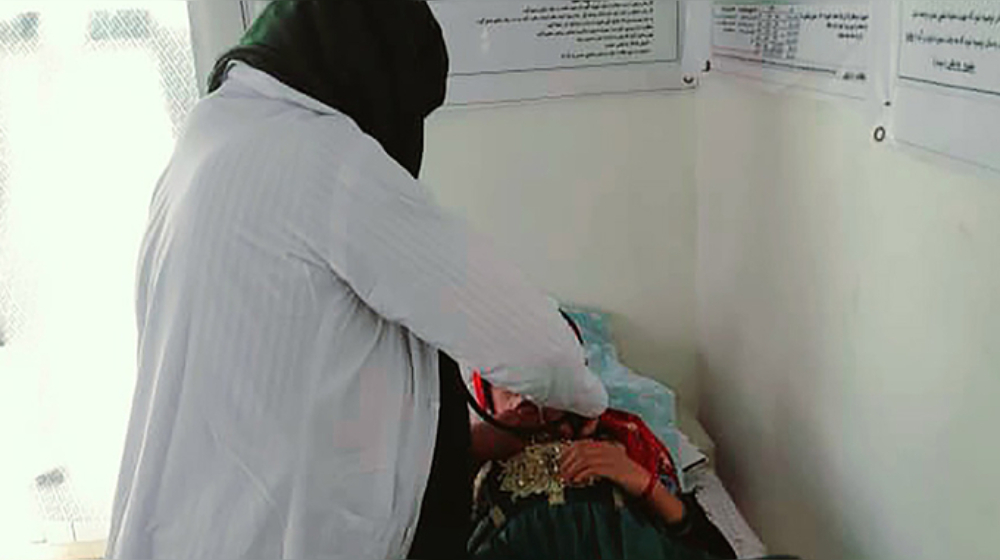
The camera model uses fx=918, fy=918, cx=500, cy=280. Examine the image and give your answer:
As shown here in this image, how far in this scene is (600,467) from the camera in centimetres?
116

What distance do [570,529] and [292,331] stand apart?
1.27 ft

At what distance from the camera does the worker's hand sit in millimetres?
1155

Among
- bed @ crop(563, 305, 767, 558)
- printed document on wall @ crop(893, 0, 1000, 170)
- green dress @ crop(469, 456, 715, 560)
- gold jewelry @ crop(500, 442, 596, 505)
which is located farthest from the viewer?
bed @ crop(563, 305, 767, 558)

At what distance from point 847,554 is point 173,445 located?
3.16 ft

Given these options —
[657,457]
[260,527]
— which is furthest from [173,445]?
[657,457]

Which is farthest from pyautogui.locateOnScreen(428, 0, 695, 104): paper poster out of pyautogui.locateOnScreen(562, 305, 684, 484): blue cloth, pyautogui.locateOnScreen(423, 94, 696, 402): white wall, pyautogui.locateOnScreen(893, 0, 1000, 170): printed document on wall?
pyautogui.locateOnScreen(893, 0, 1000, 170): printed document on wall

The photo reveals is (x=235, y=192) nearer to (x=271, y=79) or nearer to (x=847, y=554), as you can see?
(x=271, y=79)

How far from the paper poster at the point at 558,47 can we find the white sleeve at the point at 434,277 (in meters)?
0.84

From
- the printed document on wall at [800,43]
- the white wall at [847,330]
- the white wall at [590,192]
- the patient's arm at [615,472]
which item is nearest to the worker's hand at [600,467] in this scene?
the patient's arm at [615,472]

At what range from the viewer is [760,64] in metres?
1.51

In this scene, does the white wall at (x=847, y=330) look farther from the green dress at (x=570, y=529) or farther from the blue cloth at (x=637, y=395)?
the green dress at (x=570, y=529)

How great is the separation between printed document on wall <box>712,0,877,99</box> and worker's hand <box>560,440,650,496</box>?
55 centimetres

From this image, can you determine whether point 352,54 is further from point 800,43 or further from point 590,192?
point 590,192

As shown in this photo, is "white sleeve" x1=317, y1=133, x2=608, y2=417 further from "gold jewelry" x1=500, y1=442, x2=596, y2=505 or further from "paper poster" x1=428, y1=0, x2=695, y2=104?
"paper poster" x1=428, y1=0, x2=695, y2=104
